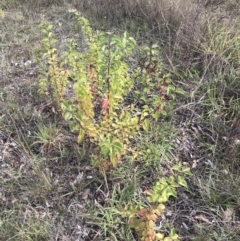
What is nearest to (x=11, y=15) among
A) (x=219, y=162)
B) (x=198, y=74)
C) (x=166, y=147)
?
(x=198, y=74)

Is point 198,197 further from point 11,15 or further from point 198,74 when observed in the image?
point 11,15

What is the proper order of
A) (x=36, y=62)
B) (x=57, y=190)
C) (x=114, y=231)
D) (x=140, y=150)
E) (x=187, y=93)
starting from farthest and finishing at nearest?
(x=36, y=62), (x=187, y=93), (x=140, y=150), (x=57, y=190), (x=114, y=231)

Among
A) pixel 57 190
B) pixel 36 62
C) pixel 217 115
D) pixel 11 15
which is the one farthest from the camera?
pixel 11 15

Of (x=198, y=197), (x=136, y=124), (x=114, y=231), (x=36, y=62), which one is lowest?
(x=114, y=231)

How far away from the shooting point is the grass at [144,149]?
2.23 m

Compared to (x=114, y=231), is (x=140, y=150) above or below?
above

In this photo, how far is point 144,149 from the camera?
2.61 meters

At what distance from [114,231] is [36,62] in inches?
77.9

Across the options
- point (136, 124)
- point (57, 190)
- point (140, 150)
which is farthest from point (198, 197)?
point (57, 190)

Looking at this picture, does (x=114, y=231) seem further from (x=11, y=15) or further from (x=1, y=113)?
(x=11, y=15)

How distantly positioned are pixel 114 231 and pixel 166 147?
0.79 m

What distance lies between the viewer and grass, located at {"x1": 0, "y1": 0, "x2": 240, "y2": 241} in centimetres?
223

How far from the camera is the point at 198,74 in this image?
325 centimetres

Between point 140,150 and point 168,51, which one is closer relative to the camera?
point 140,150
